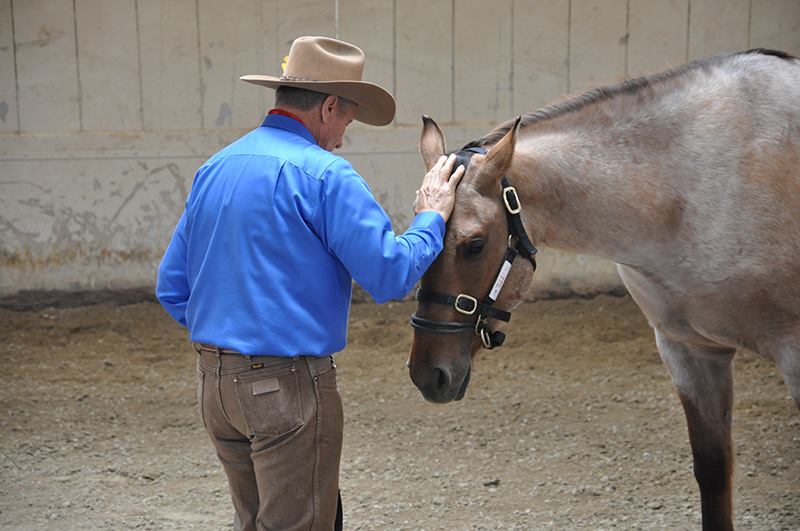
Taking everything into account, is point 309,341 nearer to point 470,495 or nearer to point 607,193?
point 607,193

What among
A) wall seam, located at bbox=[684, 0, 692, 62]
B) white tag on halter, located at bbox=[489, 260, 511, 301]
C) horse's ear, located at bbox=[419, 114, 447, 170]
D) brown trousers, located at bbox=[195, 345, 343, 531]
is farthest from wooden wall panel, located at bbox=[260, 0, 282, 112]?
brown trousers, located at bbox=[195, 345, 343, 531]

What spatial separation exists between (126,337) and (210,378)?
11.3 ft

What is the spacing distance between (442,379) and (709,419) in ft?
3.65

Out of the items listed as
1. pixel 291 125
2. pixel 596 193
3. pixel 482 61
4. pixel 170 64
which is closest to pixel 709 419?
pixel 596 193

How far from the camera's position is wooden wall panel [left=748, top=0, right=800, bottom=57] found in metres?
6.04

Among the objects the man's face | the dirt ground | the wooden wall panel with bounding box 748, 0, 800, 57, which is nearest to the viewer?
the man's face

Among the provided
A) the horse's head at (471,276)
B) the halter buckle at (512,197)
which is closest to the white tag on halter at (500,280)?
the horse's head at (471,276)

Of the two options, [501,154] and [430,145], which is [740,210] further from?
[430,145]

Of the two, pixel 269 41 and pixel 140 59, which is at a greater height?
pixel 269 41

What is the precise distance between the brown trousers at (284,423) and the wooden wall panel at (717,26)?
14.8 feet

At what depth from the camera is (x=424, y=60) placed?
5.95 metres

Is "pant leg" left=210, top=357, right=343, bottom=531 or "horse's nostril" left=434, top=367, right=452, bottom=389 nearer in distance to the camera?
"pant leg" left=210, top=357, right=343, bottom=531

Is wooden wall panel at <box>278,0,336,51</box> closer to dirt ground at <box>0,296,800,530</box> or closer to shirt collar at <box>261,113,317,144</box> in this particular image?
dirt ground at <box>0,296,800,530</box>

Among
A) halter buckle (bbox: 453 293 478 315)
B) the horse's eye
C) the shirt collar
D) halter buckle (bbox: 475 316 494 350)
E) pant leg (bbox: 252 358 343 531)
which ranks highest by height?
the shirt collar
